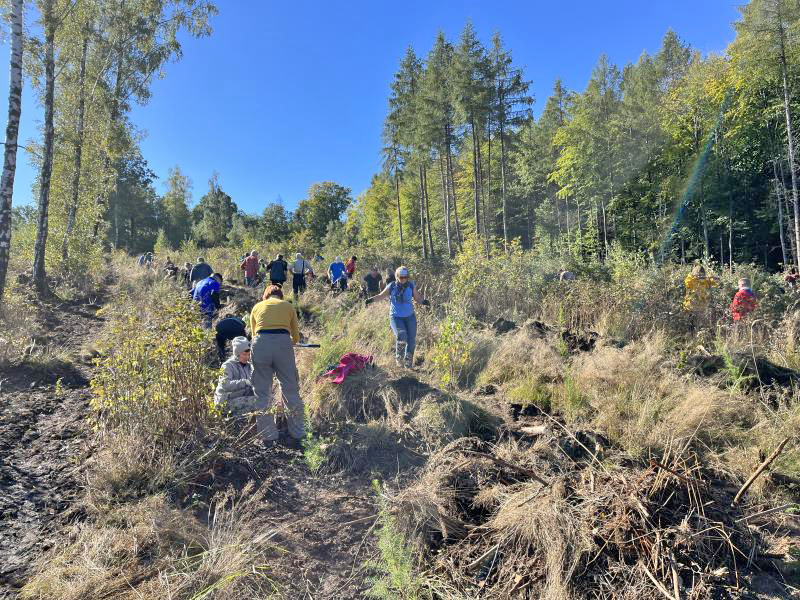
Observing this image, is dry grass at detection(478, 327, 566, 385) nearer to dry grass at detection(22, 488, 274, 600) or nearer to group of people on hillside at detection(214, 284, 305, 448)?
group of people on hillside at detection(214, 284, 305, 448)

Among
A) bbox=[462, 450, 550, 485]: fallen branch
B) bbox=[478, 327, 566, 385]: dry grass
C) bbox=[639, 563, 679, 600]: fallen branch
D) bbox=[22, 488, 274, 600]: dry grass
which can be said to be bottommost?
bbox=[639, 563, 679, 600]: fallen branch

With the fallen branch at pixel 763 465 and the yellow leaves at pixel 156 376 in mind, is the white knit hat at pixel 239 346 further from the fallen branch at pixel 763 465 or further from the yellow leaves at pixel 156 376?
the fallen branch at pixel 763 465

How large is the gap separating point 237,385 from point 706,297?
651 cm

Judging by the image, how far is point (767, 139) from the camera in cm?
2247

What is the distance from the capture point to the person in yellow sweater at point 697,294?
20.4 feet

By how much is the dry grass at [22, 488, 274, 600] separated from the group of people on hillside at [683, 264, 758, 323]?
6.44 meters

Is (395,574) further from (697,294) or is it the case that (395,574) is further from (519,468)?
(697,294)

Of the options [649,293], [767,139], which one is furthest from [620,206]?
[649,293]

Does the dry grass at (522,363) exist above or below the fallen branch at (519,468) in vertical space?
above

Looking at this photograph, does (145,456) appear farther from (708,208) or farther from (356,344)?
(708,208)

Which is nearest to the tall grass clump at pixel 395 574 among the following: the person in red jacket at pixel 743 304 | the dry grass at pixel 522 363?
the dry grass at pixel 522 363

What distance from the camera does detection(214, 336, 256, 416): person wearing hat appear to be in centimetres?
397

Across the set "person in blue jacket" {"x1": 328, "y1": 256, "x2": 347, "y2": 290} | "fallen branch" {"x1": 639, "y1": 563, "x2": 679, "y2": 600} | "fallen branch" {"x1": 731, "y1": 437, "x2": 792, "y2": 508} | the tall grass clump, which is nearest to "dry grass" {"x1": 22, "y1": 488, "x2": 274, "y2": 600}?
the tall grass clump

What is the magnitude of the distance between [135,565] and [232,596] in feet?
2.02
